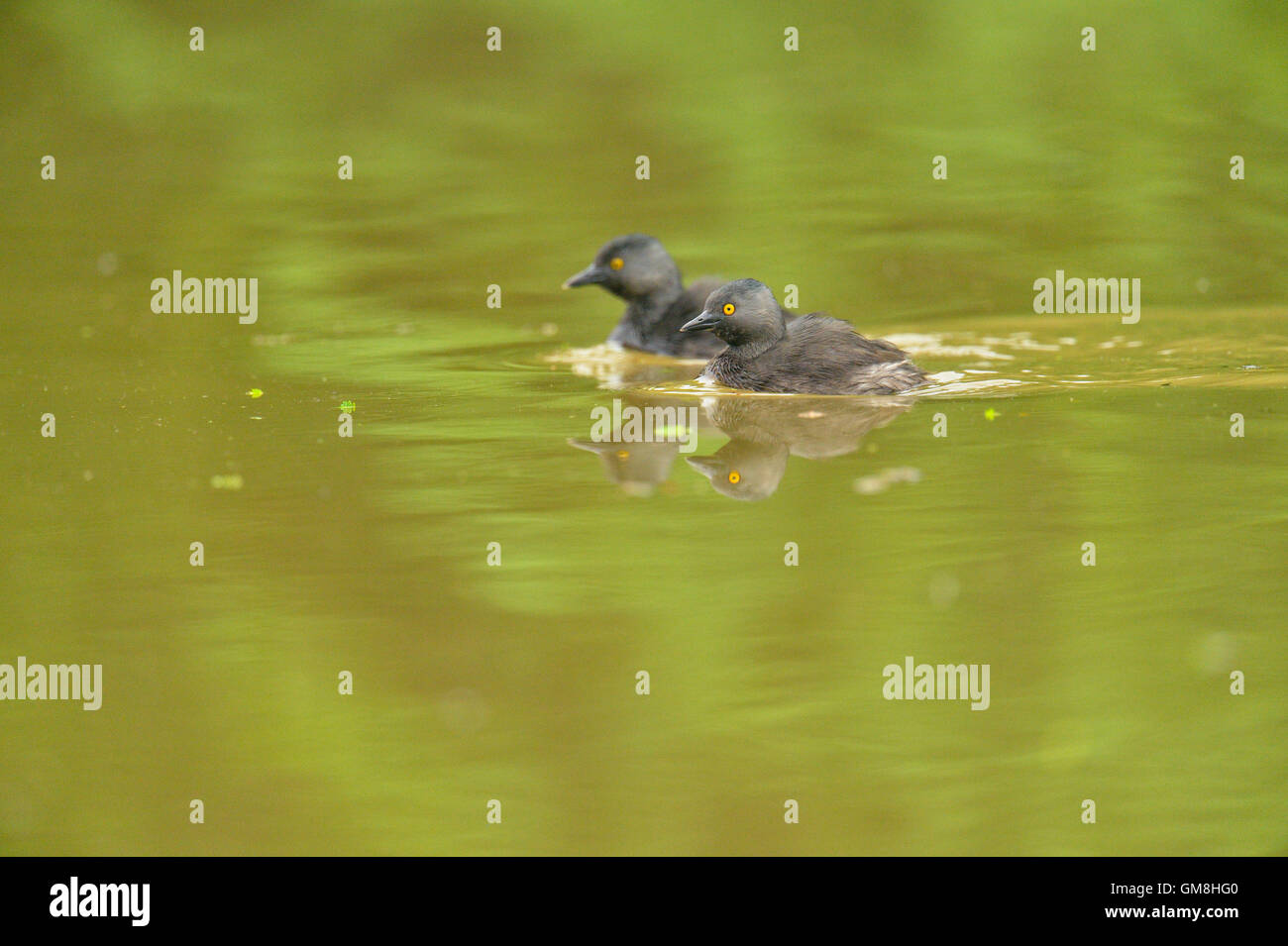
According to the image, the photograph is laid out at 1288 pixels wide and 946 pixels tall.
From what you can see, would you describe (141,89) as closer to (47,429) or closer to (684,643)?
(47,429)

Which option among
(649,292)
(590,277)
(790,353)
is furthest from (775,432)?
(590,277)

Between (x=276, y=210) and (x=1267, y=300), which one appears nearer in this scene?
(x=1267, y=300)

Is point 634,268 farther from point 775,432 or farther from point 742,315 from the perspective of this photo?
point 775,432

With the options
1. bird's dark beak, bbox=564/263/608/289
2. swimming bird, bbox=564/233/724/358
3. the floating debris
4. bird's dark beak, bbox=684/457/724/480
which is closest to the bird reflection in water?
bird's dark beak, bbox=684/457/724/480

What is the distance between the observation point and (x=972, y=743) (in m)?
5.02

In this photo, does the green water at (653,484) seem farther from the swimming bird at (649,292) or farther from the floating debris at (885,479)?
the swimming bird at (649,292)

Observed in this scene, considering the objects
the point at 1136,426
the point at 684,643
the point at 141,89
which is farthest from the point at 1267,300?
the point at 141,89

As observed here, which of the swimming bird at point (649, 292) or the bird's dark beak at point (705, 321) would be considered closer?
the bird's dark beak at point (705, 321)

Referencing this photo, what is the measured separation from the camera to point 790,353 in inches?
372

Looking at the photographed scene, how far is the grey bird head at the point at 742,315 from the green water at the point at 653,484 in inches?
15.1

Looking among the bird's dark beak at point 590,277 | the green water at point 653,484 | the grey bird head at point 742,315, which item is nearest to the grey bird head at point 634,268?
the bird's dark beak at point 590,277

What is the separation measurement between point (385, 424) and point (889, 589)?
356cm

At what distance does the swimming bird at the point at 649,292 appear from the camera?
11109 millimetres

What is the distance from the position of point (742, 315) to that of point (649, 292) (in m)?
1.98
